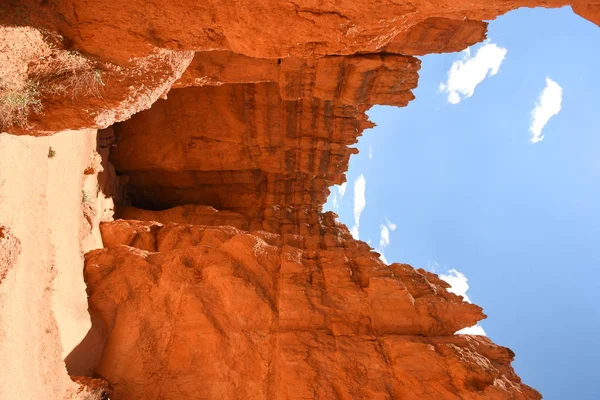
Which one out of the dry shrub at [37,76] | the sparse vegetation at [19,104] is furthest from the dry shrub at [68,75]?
the sparse vegetation at [19,104]

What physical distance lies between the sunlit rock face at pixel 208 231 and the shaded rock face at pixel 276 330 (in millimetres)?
32

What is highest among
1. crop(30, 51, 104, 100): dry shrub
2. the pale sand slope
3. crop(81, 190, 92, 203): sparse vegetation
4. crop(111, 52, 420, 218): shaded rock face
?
crop(111, 52, 420, 218): shaded rock face

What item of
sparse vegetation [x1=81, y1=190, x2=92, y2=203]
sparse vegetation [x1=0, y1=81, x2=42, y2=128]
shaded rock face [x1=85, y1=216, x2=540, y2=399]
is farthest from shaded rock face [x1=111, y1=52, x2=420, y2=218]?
sparse vegetation [x1=0, y1=81, x2=42, y2=128]

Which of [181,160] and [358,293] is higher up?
[181,160]

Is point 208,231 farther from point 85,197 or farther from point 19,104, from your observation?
point 19,104

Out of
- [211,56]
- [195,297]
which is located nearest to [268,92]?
[211,56]

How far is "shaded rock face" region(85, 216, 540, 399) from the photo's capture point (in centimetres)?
722

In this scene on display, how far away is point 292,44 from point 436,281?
25.9 ft

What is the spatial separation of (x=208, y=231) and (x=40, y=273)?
4479 millimetres

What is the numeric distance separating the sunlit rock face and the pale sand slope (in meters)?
0.04

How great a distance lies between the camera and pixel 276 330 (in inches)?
307

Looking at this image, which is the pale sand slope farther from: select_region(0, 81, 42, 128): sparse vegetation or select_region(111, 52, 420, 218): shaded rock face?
select_region(111, 52, 420, 218): shaded rock face

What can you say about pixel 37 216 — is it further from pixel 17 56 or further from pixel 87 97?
pixel 17 56

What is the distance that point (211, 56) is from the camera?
1025 cm
